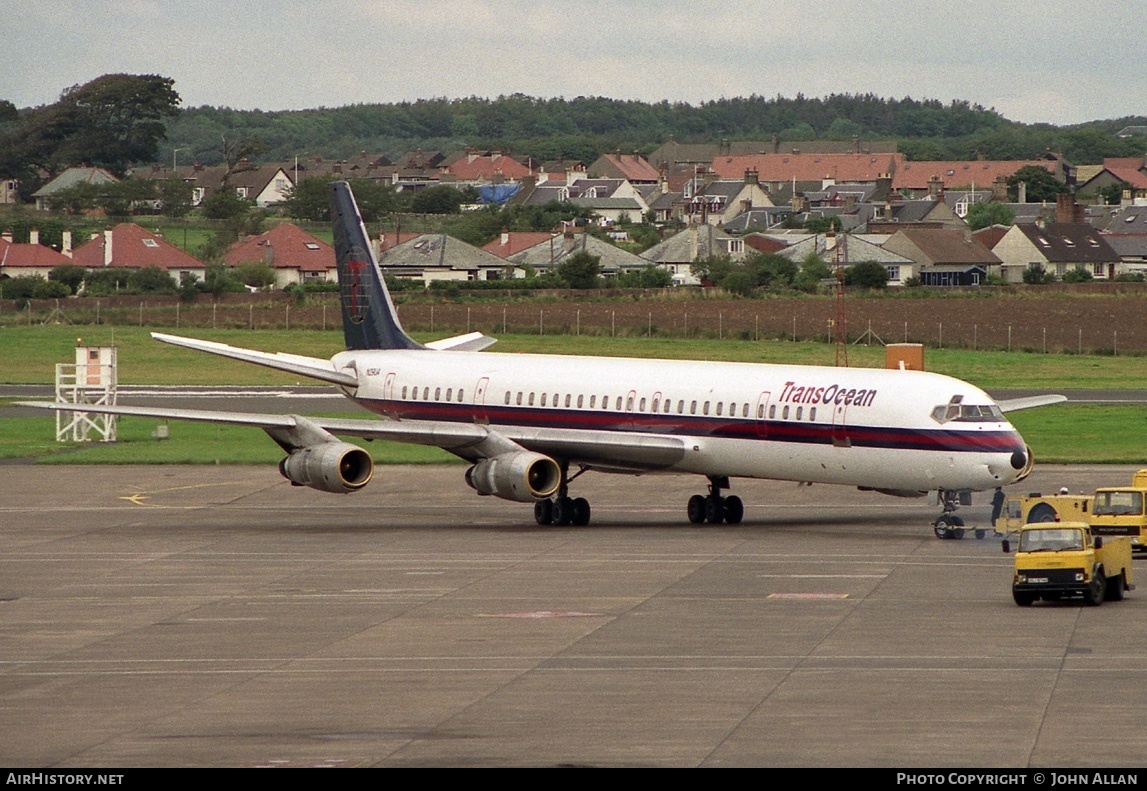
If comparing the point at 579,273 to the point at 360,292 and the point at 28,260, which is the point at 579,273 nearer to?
the point at 28,260

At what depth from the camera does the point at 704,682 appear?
27438 millimetres

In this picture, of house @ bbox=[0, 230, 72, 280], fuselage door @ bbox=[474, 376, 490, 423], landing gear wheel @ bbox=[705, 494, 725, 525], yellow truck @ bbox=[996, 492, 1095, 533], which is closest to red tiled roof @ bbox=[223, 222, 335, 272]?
house @ bbox=[0, 230, 72, 280]

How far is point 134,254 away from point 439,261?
27.7 m

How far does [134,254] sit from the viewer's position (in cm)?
15962

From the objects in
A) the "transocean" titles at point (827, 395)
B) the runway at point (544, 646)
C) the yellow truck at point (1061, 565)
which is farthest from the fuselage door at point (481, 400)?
the yellow truck at point (1061, 565)

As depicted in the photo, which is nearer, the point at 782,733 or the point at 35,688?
the point at 782,733

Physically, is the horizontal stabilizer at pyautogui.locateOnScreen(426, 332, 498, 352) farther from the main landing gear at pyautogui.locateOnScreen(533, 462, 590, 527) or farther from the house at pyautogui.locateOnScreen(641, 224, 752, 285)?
the house at pyautogui.locateOnScreen(641, 224, 752, 285)

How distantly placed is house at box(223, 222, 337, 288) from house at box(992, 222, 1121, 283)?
7079cm

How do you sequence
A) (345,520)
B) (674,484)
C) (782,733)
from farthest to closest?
(674,484)
(345,520)
(782,733)

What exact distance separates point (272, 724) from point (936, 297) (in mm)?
129277

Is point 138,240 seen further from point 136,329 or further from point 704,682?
point 704,682

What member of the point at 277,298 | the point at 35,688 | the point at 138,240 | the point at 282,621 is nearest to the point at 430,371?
the point at 282,621

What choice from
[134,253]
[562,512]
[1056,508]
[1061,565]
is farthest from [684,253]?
[1061,565]

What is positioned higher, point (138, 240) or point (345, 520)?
point (138, 240)
